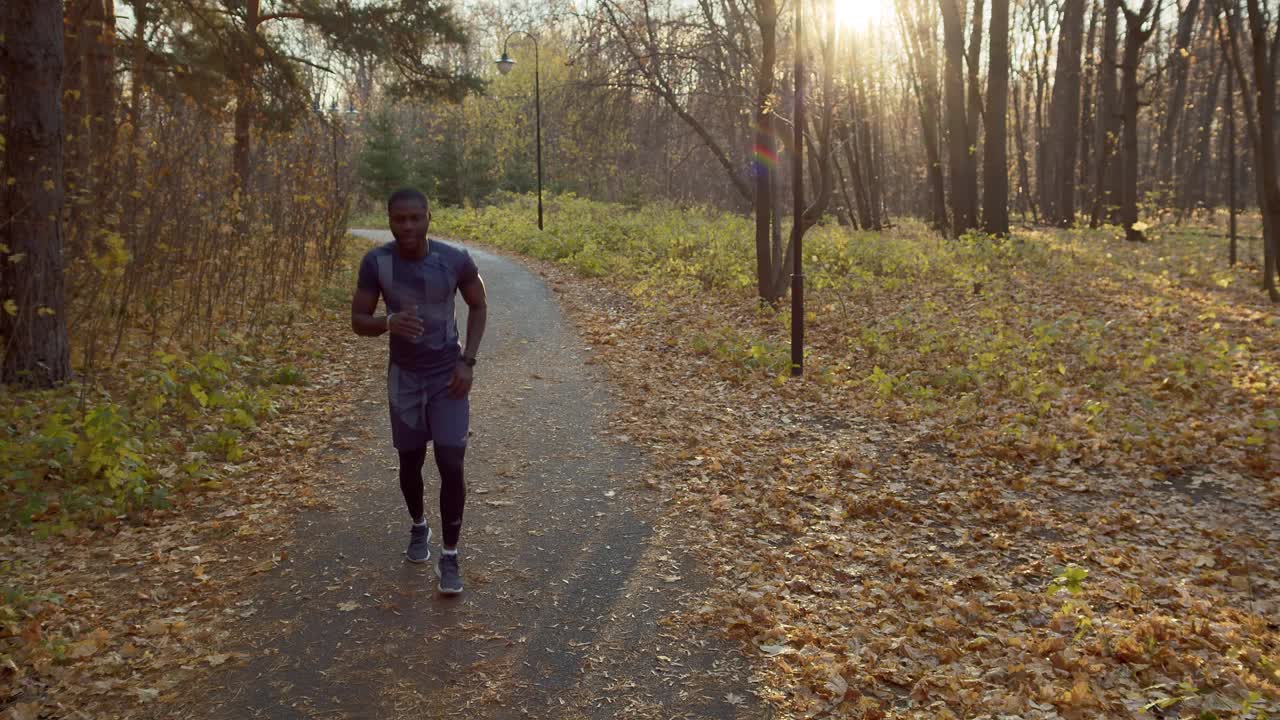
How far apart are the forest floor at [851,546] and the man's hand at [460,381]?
3.88ft

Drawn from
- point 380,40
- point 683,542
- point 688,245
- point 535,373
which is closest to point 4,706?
point 683,542

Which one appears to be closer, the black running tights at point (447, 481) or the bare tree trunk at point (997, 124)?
the black running tights at point (447, 481)

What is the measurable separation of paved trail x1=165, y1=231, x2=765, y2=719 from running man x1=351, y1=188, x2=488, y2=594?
0.42 meters

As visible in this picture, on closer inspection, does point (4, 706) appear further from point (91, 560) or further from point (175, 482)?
point (175, 482)

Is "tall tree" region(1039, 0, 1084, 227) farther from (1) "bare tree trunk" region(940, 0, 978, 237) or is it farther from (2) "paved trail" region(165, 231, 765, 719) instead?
(2) "paved trail" region(165, 231, 765, 719)

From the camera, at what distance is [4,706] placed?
3.26 meters

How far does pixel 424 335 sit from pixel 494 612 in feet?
4.95

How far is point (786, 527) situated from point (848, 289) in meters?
10.2

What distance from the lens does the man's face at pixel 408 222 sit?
387 cm

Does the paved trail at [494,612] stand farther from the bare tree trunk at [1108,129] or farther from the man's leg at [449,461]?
the bare tree trunk at [1108,129]

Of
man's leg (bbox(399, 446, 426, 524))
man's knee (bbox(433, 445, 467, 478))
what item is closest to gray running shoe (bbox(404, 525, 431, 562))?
man's leg (bbox(399, 446, 426, 524))

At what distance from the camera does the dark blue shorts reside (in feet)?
13.5

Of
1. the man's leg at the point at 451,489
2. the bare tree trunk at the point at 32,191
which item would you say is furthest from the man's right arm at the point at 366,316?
the bare tree trunk at the point at 32,191

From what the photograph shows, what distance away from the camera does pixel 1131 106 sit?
19.6m
